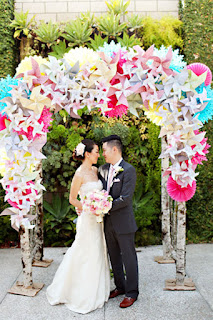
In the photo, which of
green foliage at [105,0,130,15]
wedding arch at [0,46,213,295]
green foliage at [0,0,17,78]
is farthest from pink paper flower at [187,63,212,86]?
green foliage at [0,0,17,78]

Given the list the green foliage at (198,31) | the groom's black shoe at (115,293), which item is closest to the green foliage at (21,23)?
the green foliage at (198,31)

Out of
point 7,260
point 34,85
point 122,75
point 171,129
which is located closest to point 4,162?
point 34,85

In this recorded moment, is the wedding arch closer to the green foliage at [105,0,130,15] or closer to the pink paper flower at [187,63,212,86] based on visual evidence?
the pink paper flower at [187,63,212,86]

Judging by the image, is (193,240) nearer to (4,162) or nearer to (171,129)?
(171,129)

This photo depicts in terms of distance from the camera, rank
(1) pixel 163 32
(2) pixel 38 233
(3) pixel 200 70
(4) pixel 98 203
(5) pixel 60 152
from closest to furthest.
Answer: (4) pixel 98 203 → (3) pixel 200 70 → (2) pixel 38 233 → (5) pixel 60 152 → (1) pixel 163 32

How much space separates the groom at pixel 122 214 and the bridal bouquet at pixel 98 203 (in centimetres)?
11

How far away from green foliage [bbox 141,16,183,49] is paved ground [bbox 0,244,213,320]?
Result: 163 inches

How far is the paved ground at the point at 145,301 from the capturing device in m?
3.84

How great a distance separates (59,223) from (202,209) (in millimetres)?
2736

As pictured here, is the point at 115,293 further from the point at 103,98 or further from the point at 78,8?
the point at 78,8

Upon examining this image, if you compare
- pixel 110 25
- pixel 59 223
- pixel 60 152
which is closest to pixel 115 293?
pixel 59 223

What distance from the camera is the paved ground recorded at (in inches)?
151

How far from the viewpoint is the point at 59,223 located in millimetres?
6664

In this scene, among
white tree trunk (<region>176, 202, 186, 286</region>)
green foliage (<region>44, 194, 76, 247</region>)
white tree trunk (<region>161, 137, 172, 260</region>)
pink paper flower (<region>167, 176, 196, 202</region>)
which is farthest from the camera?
green foliage (<region>44, 194, 76, 247</region>)
